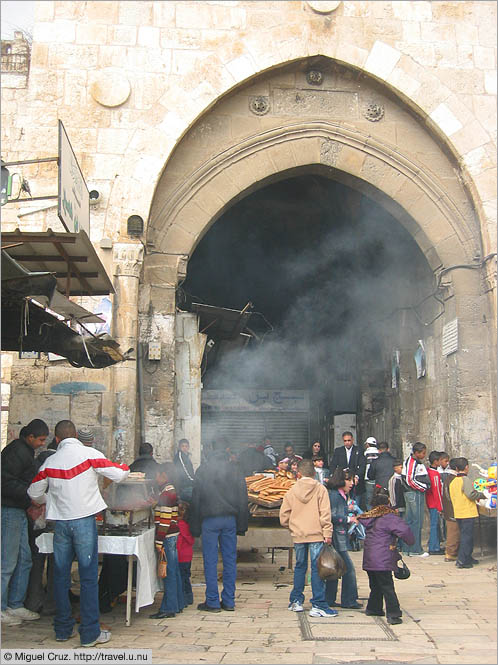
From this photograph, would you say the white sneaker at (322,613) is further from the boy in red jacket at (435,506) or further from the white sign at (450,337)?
the white sign at (450,337)

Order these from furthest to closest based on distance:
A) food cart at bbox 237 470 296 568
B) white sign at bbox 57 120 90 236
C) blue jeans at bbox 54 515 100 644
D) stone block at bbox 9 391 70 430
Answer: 1. stone block at bbox 9 391 70 430
2. food cart at bbox 237 470 296 568
3. white sign at bbox 57 120 90 236
4. blue jeans at bbox 54 515 100 644

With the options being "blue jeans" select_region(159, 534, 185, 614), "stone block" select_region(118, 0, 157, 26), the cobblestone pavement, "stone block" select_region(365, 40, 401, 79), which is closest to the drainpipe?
the cobblestone pavement

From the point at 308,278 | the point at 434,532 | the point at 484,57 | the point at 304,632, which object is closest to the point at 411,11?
the point at 484,57

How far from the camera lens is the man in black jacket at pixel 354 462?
9.94 metres

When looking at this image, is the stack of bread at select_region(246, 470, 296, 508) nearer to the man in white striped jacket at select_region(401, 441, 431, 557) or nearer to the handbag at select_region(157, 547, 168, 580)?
the man in white striped jacket at select_region(401, 441, 431, 557)

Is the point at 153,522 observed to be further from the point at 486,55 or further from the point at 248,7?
the point at 486,55

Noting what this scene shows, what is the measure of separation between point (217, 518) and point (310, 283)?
995cm

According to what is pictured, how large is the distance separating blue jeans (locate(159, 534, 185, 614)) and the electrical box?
149 inches

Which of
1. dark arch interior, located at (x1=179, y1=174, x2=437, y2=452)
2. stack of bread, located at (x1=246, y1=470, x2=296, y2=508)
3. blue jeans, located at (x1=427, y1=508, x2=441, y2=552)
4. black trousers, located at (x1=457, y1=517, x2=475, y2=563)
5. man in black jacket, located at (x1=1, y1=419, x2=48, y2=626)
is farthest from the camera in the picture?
dark arch interior, located at (x1=179, y1=174, x2=437, y2=452)

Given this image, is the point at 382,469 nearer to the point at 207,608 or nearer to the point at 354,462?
the point at 354,462

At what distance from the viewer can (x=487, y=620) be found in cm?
569

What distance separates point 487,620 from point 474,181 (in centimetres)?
631

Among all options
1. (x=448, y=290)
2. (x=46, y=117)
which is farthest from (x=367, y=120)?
(x=46, y=117)

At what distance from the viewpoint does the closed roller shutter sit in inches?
649
